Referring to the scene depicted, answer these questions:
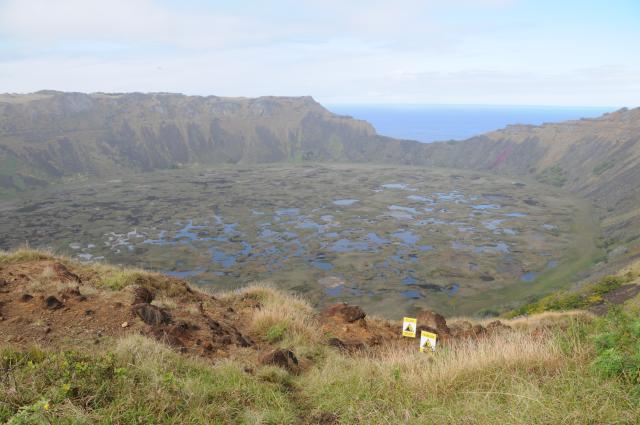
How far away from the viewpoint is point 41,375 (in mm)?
4441

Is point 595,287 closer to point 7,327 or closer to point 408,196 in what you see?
point 7,327

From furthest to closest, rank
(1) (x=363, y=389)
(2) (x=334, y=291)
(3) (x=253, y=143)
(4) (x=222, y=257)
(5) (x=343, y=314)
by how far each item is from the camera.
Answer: (3) (x=253, y=143), (4) (x=222, y=257), (2) (x=334, y=291), (5) (x=343, y=314), (1) (x=363, y=389)

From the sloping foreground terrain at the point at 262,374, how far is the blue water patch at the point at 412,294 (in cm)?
3639

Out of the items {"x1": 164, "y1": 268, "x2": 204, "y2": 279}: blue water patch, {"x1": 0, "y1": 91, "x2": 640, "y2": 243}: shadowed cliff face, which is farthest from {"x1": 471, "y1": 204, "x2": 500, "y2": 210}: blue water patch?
{"x1": 164, "y1": 268, "x2": 204, "y2": 279}: blue water patch

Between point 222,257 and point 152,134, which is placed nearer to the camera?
point 222,257

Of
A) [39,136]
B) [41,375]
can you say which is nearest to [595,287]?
[41,375]

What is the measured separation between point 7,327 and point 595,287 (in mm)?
36000

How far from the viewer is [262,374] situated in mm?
6734

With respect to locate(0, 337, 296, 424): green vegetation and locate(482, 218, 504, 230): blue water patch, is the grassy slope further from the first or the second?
locate(0, 337, 296, 424): green vegetation

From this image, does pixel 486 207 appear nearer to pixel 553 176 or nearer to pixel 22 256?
pixel 553 176

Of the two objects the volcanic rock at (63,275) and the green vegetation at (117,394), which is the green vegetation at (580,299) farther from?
the green vegetation at (117,394)

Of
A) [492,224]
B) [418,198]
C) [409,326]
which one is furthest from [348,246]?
[409,326]

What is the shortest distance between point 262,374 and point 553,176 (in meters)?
129

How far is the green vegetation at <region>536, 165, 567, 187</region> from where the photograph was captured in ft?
373
